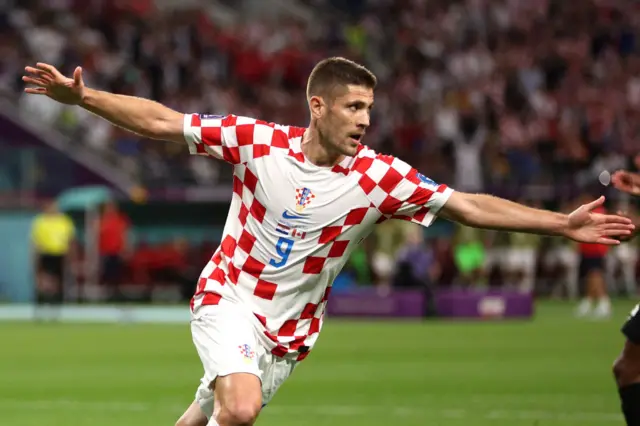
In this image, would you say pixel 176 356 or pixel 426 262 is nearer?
pixel 176 356

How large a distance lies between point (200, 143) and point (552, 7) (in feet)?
87.5

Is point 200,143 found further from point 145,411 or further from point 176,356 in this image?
point 176,356

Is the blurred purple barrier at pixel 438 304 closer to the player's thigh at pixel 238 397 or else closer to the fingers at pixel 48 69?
the fingers at pixel 48 69

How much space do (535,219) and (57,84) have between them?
8.72 feet

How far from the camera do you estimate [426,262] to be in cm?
2605

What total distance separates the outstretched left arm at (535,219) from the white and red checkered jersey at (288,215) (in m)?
0.14

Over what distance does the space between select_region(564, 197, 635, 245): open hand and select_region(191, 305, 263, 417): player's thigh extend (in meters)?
1.79

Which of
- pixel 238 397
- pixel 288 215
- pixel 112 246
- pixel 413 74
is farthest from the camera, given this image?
pixel 413 74

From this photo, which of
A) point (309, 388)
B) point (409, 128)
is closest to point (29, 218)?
point (409, 128)

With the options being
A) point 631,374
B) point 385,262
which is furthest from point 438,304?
point 631,374

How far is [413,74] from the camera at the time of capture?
3198 cm

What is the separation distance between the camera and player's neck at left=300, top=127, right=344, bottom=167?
24.5 feet

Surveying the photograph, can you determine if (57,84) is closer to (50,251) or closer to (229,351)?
(229,351)

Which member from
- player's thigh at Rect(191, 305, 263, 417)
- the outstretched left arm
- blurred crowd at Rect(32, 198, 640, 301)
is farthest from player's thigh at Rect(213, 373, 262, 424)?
blurred crowd at Rect(32, 198, 640, 301)
